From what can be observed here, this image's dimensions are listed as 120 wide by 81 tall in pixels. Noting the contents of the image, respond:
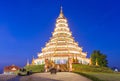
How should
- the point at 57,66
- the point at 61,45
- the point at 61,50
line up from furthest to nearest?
the point at 61,45
the point at 61,50
the point at 57,66

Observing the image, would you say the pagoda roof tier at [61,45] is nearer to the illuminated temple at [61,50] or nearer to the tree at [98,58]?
the illuminated temple at [61,50]

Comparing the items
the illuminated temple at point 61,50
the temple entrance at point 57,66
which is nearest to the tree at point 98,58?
the illuminated temple at point 61,50

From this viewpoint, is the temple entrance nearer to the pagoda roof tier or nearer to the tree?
the pagoda roof tier

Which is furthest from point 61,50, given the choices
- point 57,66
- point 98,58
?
point 57,66

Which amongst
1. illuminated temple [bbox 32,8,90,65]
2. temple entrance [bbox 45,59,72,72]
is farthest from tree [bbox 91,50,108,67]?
temple entrance [bbox 45,59,72,72]

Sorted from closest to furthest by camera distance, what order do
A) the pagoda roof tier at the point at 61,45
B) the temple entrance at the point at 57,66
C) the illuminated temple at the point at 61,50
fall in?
1. the temple entrance at the point at 57,66
2. the illuminated temple at the point at 61,50
3. the pagoda roof tier at the point at 61,45

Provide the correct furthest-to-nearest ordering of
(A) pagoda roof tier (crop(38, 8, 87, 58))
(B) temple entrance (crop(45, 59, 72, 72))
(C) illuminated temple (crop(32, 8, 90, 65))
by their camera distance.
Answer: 1. (A) pagoda roof tier (crop(38, 8, 87, 58))
2. (C) illuminated temple (crop(32, 8, 90, 65))
3. (B) temple entrance (crop(45, 59, 72, 72))

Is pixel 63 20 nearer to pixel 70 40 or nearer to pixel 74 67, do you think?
pixel 70 40

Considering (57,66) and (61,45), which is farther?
(61,45)

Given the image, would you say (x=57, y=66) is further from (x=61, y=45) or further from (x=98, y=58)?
(x=98, y=58)

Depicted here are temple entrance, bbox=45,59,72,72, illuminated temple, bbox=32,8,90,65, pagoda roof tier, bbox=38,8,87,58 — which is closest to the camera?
temple entrance, bbox=45,59,72,72

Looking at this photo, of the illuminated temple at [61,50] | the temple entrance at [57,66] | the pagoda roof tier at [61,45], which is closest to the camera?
the temple entrance at [57,66]

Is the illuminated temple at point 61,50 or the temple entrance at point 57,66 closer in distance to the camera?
the temple entrance at point 57,66

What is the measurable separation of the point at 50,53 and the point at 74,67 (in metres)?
19.7
